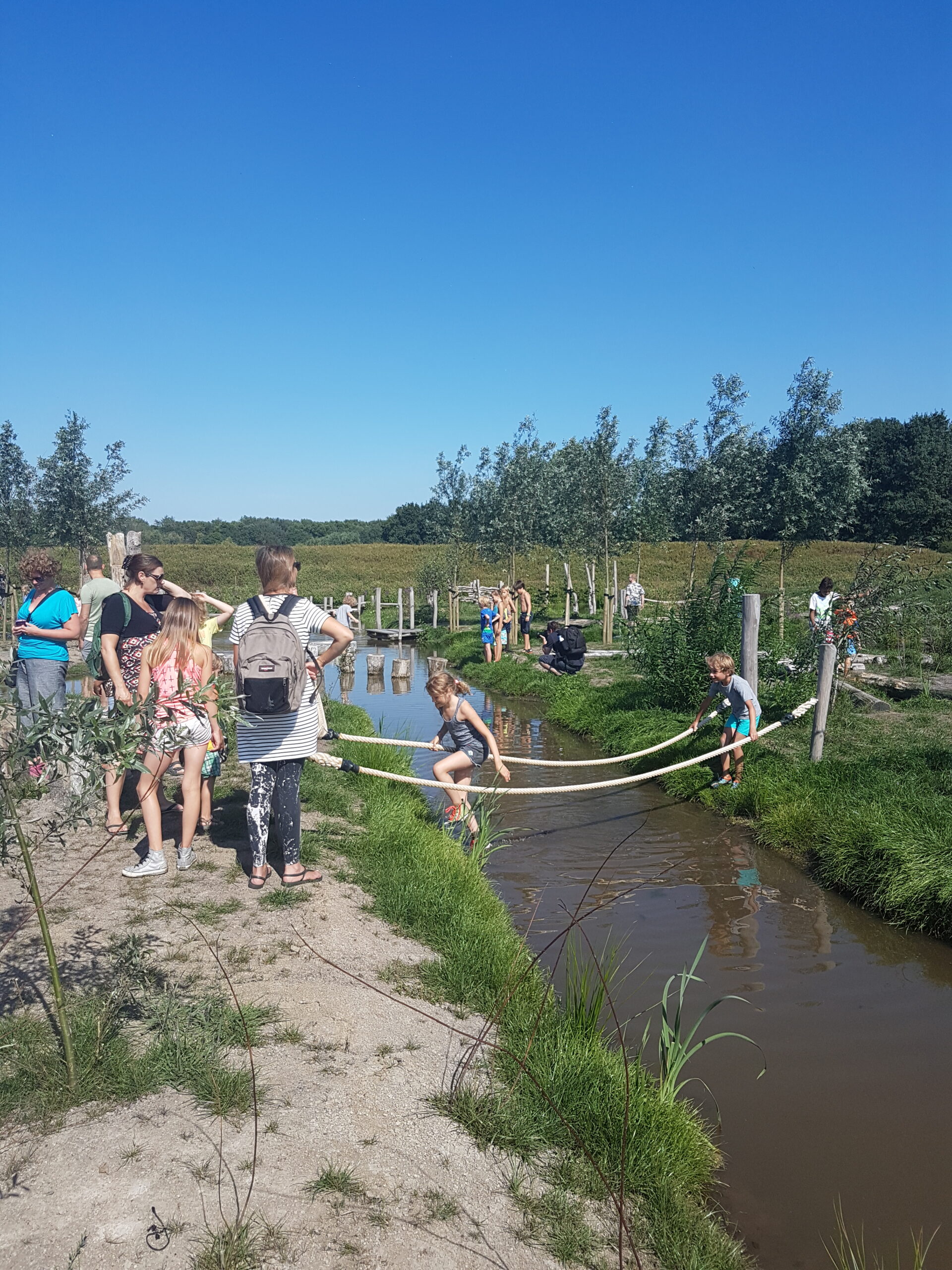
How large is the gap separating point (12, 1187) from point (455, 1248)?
1.38 m

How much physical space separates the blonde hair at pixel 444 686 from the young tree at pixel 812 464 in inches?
734

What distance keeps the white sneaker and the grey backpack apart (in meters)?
1.31

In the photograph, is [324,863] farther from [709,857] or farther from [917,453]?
[917,453]

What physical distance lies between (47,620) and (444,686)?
2.92 metres

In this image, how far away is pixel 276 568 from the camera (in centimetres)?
506

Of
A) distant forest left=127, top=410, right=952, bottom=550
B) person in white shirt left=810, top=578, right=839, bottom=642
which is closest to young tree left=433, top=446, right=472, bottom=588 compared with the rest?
distant forest left=127, top=410, right=952, bottom=550

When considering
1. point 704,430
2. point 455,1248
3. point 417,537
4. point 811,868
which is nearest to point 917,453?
point 704,430

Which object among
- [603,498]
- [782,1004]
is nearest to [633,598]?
[603,498]

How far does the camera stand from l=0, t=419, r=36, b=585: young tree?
26.1m

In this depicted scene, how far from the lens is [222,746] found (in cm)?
636

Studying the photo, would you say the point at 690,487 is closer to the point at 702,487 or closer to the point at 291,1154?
the point at 702,487

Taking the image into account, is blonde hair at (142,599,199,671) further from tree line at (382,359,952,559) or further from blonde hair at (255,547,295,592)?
tree line at (382,359,952,559)

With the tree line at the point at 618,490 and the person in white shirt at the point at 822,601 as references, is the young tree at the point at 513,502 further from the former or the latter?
the person in white shirt at the point at 822,601

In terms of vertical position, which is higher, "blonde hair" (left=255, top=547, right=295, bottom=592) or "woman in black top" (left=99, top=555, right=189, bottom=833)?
"blonde hair" (left=255, top=547, right=295, bottom=592)
